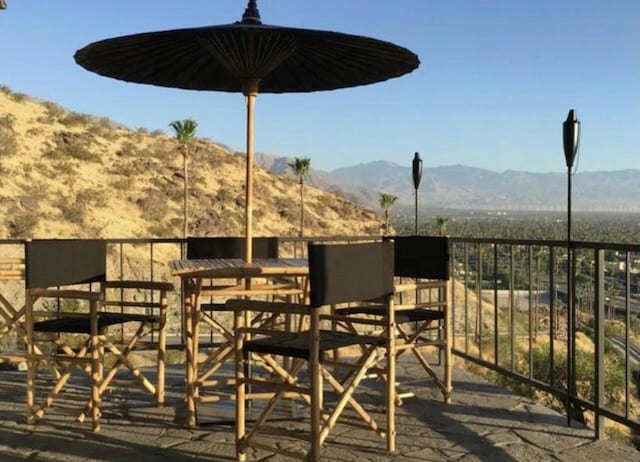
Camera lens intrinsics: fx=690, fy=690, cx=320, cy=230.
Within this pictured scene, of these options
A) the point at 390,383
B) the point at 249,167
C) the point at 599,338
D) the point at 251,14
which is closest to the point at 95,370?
the point at 249,167

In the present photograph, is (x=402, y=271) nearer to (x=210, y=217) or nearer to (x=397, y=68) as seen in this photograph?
(x=397, y=68)

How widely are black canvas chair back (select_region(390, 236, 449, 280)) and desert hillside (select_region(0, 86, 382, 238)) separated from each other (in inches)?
846

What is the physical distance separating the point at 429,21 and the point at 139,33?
4764cm

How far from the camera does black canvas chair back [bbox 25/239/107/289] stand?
11.8ft

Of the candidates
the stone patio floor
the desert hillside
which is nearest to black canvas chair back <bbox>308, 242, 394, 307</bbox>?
the stone patio floor

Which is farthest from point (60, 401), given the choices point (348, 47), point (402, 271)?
point (348, 47)

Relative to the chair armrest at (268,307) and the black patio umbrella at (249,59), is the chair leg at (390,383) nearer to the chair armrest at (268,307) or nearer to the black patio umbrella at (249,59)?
the chair armrest at (268,307)

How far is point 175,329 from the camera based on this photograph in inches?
722

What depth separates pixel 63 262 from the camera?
12.5ft

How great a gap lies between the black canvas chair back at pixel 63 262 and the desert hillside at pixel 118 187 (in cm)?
2098

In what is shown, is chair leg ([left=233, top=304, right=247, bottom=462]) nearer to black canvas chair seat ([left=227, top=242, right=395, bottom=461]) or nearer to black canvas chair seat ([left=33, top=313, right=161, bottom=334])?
black canvas chair seat ([left=227, top=242, right=395, bottom=461])

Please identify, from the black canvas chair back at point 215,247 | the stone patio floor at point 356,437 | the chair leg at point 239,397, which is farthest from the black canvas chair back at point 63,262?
the chair leg at point 239,397

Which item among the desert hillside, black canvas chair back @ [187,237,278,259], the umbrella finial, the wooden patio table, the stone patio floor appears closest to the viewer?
the stone patio floor

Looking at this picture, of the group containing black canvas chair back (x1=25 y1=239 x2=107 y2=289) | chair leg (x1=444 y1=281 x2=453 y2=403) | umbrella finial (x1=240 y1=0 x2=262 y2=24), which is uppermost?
umbrella finial (x1=240 y1=0 x2=262 y2=24)
